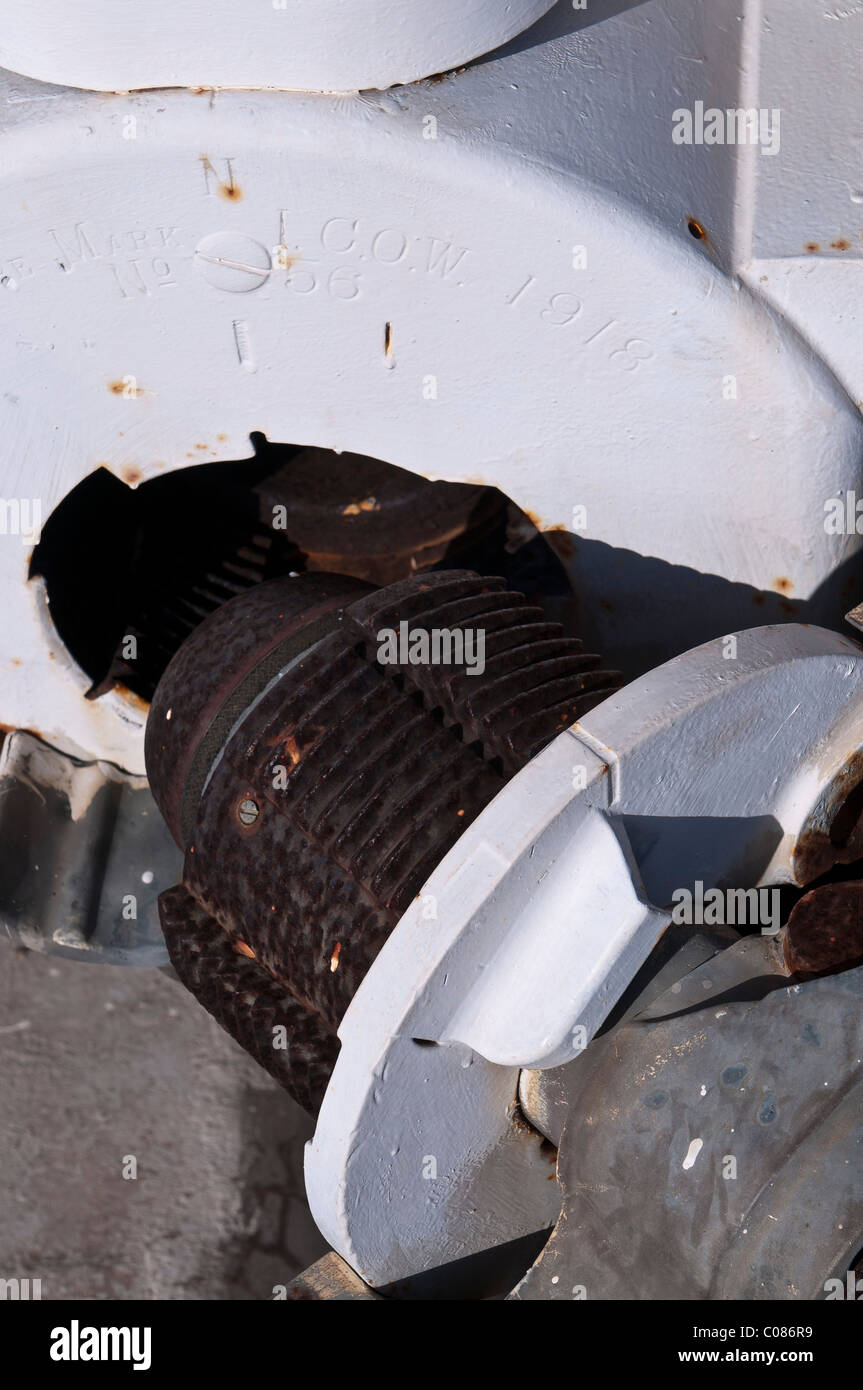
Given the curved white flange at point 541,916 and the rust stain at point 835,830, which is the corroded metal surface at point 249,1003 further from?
the rust stain at point 835,830

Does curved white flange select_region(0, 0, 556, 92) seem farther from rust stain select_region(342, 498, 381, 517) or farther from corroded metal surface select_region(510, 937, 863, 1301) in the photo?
corroded metal surface select_region(510, 937, 863, 1301)

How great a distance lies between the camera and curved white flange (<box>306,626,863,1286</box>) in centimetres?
100

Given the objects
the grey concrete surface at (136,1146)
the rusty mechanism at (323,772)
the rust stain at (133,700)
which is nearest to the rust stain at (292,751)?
the rusty mechanism at (323,772)

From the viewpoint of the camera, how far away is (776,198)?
1.22 metres

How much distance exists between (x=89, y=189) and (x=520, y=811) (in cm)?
62

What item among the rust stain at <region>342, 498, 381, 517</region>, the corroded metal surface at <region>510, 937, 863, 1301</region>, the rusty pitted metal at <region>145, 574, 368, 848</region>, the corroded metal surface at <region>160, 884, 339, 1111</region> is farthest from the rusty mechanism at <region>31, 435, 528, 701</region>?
the corroded metal surface at <region>510, 937, 863, 1301</region>

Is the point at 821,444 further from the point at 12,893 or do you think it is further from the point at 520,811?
the point at 12,893

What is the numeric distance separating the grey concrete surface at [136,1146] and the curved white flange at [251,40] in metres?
1.31

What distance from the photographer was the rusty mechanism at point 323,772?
3.67ft

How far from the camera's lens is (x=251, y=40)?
1067 millimetres

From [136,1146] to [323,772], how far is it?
994mm

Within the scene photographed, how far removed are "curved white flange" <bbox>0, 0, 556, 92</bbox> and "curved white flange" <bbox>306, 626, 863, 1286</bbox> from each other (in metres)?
0.51

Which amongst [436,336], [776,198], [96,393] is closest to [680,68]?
[776,198]

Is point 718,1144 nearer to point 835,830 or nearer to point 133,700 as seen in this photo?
point 835,830
